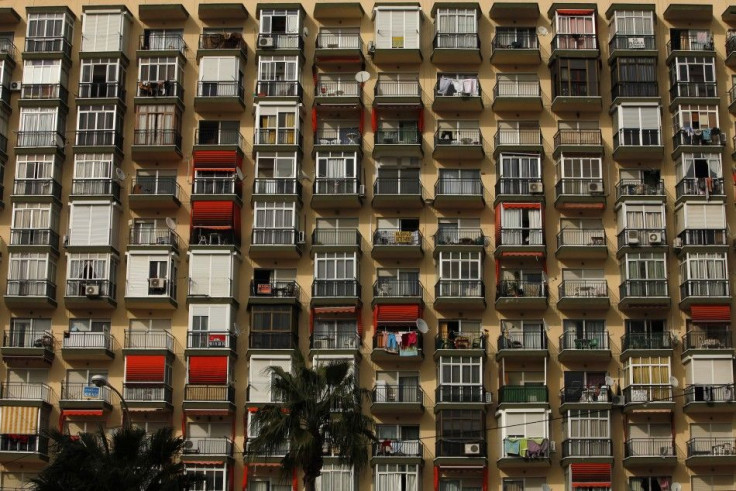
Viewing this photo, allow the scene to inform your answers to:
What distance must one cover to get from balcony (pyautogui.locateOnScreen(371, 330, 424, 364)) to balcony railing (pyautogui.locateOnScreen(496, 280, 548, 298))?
4785mm

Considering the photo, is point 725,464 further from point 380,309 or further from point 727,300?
point 380,309

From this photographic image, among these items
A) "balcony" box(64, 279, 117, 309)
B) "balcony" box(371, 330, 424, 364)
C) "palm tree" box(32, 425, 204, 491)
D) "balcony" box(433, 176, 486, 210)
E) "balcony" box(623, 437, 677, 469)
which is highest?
"balcony" box(433, 176, 486, 210)

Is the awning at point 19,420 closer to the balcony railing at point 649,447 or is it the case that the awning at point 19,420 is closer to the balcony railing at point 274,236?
the balcony railing at point 274,236

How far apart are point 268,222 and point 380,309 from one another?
295 inches

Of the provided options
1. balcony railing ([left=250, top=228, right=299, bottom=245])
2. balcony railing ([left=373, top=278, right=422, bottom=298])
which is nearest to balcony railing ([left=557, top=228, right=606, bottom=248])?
balcony railing ([left=373, top=278, right=422, bottom=298])

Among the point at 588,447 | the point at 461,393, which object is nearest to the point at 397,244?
the point at 461,393

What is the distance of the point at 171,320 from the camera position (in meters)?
72.9

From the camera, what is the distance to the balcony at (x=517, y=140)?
7431 centimetres

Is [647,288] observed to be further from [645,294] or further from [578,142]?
[578,142]

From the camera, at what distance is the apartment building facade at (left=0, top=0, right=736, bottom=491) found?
70.1 m

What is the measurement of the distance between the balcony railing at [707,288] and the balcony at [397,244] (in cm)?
1367

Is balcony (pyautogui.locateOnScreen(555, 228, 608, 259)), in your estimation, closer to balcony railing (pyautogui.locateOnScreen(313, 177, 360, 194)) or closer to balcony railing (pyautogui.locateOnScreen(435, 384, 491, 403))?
balcony railing (pyautogui.locateOnScreen(435, 384, 491, 403))

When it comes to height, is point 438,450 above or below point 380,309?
below

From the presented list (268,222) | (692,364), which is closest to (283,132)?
(268,222)
